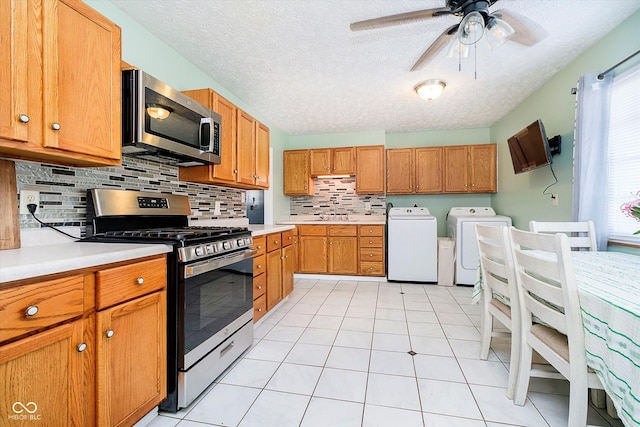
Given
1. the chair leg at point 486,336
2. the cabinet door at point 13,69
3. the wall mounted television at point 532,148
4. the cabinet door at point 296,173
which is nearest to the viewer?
the cabinet door at point 13,69

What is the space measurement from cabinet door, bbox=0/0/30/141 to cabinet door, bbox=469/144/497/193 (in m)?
4.77

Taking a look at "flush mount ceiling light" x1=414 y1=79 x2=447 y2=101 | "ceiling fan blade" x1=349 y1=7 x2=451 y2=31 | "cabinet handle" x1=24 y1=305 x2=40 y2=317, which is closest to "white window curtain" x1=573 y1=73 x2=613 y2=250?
"flush mount ceiling light" x1=414 y1=79 x2=447 y2=101

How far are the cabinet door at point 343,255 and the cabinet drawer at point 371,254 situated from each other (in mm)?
106

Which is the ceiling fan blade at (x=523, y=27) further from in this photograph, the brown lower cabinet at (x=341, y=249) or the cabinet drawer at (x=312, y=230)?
the cabinet drawer at (x=312, y=230)

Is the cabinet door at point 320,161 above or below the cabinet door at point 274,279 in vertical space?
above

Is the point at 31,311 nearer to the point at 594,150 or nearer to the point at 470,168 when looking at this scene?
the point at 594,150

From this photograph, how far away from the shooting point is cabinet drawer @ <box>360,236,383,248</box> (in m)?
4.17

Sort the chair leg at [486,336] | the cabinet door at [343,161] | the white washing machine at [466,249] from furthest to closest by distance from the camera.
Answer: the cabinet door at [343,161]
the white washing machine at [466,249]
the chair leg at [486,336]

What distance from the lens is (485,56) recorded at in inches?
93.7

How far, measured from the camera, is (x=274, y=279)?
2812 mm

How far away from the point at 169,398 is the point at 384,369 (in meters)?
1.28

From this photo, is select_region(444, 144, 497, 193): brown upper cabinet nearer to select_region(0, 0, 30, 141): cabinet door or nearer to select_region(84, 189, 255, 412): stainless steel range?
select_region(84, 189, 255, 412): stainless steel range

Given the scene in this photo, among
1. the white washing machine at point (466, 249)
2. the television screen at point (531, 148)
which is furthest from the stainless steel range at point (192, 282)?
the white washing machine at point (466, 249)

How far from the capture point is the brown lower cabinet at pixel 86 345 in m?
0.84
